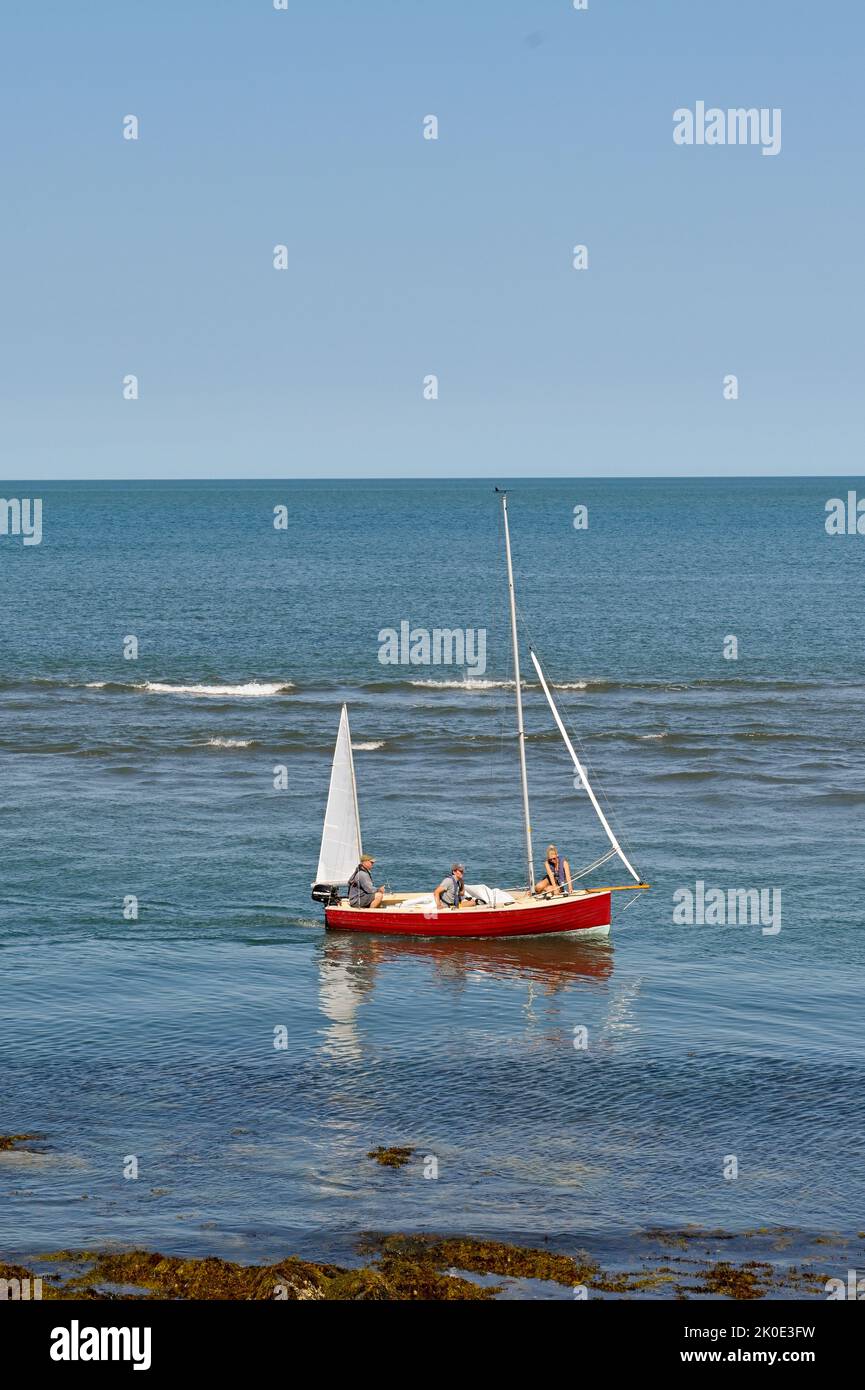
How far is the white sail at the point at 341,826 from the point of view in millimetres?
41531

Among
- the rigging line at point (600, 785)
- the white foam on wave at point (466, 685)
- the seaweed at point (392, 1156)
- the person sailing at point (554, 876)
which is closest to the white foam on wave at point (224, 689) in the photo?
the white foam on wave at point (466, 685)

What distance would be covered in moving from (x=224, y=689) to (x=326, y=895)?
1648 inches

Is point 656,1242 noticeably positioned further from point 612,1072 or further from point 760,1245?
point 612,1072

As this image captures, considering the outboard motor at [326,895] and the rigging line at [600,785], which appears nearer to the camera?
the outboard motor at [326,895]

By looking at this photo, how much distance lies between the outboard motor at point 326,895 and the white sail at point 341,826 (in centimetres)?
31

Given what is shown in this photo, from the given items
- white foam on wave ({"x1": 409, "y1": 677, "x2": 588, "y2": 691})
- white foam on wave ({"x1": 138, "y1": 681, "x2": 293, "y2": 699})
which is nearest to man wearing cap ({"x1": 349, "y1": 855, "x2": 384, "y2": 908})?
white foam on wave ({"x1": 138, "y1": 681, "x2": 293, "y2": 699})

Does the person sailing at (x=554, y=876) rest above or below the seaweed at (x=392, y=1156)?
above

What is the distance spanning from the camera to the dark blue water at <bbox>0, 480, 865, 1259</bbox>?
24.2 m

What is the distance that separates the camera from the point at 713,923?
136ft

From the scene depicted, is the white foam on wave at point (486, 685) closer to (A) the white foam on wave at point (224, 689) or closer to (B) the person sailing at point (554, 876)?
A: (A) the white foam on wave at point (224, 689)

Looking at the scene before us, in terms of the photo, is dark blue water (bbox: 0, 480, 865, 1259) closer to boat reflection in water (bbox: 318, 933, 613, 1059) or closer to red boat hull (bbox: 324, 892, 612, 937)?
boat reflection in water (bbox: 318, 933, 613, 1059)

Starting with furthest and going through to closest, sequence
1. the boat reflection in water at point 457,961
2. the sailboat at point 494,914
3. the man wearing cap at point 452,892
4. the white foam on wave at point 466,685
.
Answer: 1. the white foam on wave at point 466,685
2. the man wearing cap at point 452,892
3. the sailboat at point 494,914
4. the boat reflection in water at point 457,961

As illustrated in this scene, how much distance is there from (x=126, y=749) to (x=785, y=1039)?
38.5 m
